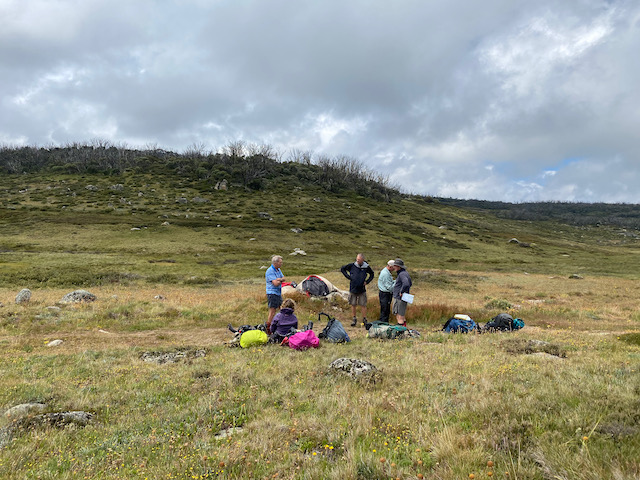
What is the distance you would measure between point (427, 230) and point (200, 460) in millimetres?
94501

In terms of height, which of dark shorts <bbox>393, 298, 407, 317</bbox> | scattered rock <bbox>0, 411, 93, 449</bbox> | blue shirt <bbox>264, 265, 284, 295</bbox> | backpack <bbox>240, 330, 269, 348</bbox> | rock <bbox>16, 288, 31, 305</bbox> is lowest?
rock <bbox>16, 288, 31, 305</bbox>

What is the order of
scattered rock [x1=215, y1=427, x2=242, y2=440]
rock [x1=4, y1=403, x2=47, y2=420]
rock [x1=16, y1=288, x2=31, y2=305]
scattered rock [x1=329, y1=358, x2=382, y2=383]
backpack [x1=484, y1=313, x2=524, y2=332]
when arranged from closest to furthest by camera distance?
scattered rock [x1=215, y1=427, x2=242, y2=440]
rock [x1=4, y1=403, x2=47, y2=420]
scattered rock [x1=329, y1=358, x2=382, y2=383]
backpack [x1=484, y1=313, x2=524, y2=332]
rock [x1=16, y1=288, x2=31, y2=305]

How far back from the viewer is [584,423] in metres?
4.38

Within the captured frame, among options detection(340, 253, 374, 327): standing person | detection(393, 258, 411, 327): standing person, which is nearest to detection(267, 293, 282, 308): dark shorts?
detection(340, 253, 374, 327): standing person

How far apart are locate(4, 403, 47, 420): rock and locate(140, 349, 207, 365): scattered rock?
3.25 metres

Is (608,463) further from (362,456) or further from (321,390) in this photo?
(321,390)

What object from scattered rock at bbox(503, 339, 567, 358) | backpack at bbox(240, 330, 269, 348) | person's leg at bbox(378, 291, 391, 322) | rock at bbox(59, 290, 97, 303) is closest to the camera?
scattered rock at bbox(503, 339, 567, 358)

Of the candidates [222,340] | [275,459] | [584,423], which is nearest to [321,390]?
[275,459]

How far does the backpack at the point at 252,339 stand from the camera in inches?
425

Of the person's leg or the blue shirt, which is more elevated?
the blue shirt

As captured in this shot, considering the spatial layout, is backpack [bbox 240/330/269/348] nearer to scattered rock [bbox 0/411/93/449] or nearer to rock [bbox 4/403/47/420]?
scattered rock [bbox 0/411/93/449]

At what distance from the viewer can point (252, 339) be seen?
10.8 meters

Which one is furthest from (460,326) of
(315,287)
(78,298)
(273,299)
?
(78,298)

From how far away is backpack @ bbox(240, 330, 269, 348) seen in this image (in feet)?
35.4
